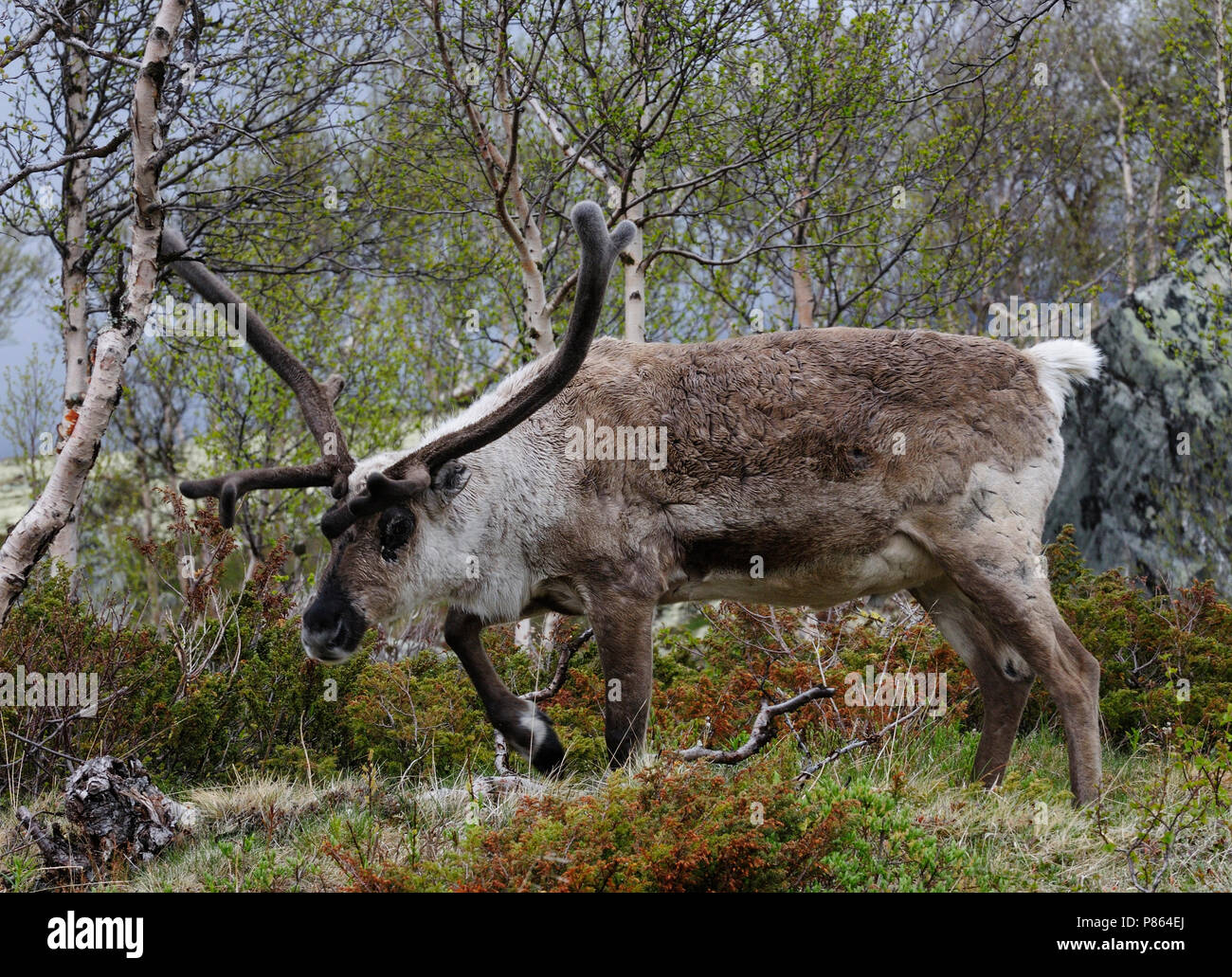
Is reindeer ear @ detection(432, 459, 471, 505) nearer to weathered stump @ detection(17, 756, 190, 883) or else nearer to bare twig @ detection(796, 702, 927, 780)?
weathered stump @ detection(17, 756, 190, 883)

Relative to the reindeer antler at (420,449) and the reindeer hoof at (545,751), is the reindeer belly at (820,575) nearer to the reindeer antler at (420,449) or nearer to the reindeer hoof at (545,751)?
the reindeer hoof at (545,751)

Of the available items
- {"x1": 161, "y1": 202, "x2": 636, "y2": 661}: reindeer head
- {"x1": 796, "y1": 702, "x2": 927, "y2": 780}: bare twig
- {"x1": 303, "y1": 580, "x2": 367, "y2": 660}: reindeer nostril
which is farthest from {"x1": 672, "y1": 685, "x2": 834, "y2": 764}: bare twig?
{"x1": 303, "y1": 580, "x2": 367, "y2": 660}: reindeer nostril

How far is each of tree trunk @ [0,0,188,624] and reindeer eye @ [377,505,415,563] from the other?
4.77 ft

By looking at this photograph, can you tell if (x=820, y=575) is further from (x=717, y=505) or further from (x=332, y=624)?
(x=332, y=624)

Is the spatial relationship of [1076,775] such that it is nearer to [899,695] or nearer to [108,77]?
[899,695]

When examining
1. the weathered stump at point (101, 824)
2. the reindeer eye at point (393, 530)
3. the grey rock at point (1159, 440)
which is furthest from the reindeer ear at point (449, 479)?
the grey rock at point (1159, 440)

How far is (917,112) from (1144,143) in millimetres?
15957

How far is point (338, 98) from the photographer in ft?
40.2

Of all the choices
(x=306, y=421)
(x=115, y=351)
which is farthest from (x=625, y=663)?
(x=115, y=351)

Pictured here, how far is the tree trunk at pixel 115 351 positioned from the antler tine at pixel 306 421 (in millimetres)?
457

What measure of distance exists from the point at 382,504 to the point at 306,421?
906 mm

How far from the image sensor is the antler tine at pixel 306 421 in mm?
5812

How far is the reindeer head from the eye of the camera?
5746 millimetres

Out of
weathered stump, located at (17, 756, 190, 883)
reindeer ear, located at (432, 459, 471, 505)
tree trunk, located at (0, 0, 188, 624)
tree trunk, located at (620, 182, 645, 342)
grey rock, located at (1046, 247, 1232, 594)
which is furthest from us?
grey rock, located at (1046, 247, 1232, 594)
